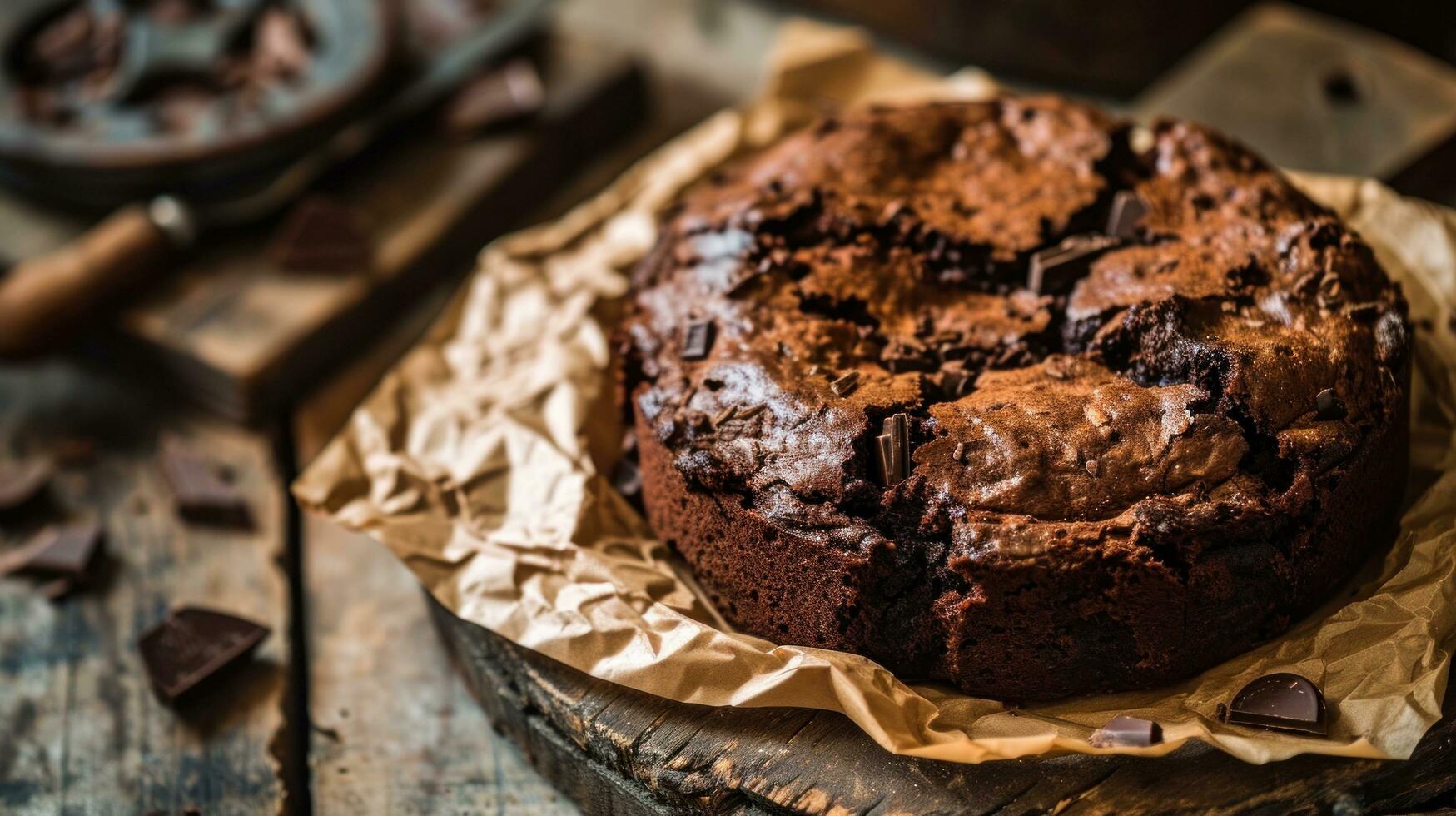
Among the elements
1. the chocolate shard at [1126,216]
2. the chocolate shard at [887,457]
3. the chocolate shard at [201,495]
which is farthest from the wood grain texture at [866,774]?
the chocolate shard at [201,495]

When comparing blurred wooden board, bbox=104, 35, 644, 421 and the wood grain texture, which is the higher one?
blurred wooden board, bbox=104, 35, 644, 421

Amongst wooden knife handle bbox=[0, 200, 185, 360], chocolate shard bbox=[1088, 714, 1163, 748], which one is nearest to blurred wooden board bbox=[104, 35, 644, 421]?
wooden knife handle bbox=[0, 200, 185, 360]

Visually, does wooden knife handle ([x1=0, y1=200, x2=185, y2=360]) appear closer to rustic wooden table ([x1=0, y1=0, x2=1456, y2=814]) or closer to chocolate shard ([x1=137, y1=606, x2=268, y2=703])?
rustic wooden table ([x1=0, y1=0, x2=1456, y2=814])

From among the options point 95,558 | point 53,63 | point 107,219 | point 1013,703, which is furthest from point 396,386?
point 53,63

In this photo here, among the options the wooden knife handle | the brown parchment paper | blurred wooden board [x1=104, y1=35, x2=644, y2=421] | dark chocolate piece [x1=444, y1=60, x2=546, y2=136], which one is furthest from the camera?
dark chocolate piece [x1=444, y1=60, x2=546, y2=136]

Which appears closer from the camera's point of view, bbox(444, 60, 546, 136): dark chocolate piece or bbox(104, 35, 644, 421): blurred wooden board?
bbox(104, 35, 644, 421): blurred wooden board

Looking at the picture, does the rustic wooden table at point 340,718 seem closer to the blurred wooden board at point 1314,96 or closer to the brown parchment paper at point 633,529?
the brown parchment paper at point 633,529

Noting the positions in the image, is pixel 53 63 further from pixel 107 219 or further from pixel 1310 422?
pixel 1310 422
